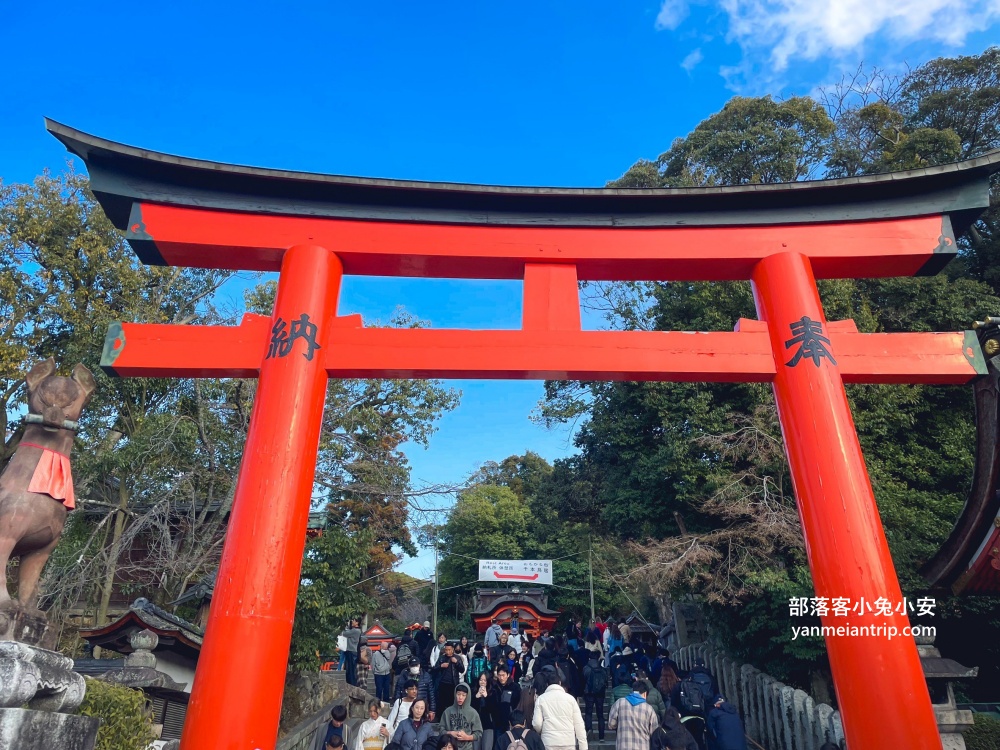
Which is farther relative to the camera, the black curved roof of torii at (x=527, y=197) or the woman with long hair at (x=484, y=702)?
the woman with long hair at (x=484, y=702)

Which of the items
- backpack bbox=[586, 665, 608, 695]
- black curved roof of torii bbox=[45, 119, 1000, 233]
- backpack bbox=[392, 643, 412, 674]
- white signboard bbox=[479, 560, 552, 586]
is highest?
white signboard bbox=[479, 560, 552, 586]

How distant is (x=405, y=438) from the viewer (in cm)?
1906

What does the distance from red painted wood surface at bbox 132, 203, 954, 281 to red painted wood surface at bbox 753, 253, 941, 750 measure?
1.82ft

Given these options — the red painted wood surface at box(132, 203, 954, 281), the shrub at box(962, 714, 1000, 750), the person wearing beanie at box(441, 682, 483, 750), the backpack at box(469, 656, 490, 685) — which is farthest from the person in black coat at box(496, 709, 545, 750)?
the shrub at box(962, 714, 1000, 750)

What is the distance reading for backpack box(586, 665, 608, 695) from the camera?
976 centimetres

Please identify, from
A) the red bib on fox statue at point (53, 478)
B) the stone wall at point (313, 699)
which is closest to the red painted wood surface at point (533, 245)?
the red bib on fox statue at point (53, 478)

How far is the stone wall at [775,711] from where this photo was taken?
730 cm

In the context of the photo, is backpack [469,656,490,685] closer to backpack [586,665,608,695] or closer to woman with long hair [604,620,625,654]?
backpack [586,665,608,695]

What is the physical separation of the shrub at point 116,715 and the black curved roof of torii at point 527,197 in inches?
152

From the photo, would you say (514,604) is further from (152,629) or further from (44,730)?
(44,730)

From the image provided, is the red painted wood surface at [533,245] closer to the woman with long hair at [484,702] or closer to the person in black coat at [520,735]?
the person in black coat at [520,735]

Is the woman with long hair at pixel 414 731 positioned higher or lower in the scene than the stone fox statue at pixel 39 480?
lower

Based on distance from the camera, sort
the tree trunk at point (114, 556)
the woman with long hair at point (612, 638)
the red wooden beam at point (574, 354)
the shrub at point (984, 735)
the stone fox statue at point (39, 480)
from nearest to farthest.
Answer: the stone fox statue at point (39, 480)
the red wooden beam at point (574, 354)
the shrub at point (984, 735)
the woman with long hair at point (612, 638)
the tree trunk at point (114, 556)

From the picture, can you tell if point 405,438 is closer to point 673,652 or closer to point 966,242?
point 673,652
